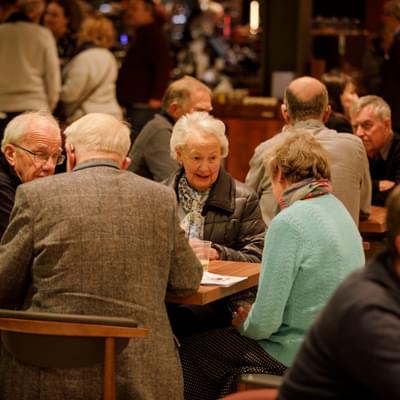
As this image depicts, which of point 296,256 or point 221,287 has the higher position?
point 296,256

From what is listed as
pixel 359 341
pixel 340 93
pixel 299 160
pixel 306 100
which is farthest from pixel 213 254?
pixel 340 93

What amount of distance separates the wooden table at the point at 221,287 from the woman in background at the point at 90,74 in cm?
436

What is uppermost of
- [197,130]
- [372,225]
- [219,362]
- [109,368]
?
[197,130]

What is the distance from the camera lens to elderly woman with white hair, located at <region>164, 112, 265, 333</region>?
16.2 feet

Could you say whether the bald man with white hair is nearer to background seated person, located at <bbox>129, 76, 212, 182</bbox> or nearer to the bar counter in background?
background seated person, located at <bbox>129, 76, 212, 182</bbox>

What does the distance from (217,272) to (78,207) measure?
955 millimetres

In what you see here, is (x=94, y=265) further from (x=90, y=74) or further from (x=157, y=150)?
(x=90, y=74)

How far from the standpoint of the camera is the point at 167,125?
21.0 feet

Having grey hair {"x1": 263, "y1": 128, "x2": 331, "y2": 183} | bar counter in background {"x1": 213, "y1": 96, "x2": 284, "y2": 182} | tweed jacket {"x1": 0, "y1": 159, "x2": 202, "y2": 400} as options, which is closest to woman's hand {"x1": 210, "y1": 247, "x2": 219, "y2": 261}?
grey hair {"x1": 263, "y1": 128, "x2": 331, "y2": 183}

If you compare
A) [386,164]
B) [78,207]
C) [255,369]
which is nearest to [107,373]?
[78,207]

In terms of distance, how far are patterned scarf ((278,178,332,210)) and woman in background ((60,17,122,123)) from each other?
4.88 m

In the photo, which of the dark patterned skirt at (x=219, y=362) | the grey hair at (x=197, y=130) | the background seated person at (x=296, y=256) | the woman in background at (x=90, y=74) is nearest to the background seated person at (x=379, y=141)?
the grey hair at (x=197, y=130)

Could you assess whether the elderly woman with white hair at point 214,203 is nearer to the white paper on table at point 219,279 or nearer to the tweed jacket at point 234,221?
the tweed jacket at point 234,221

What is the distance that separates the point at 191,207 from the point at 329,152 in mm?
932
